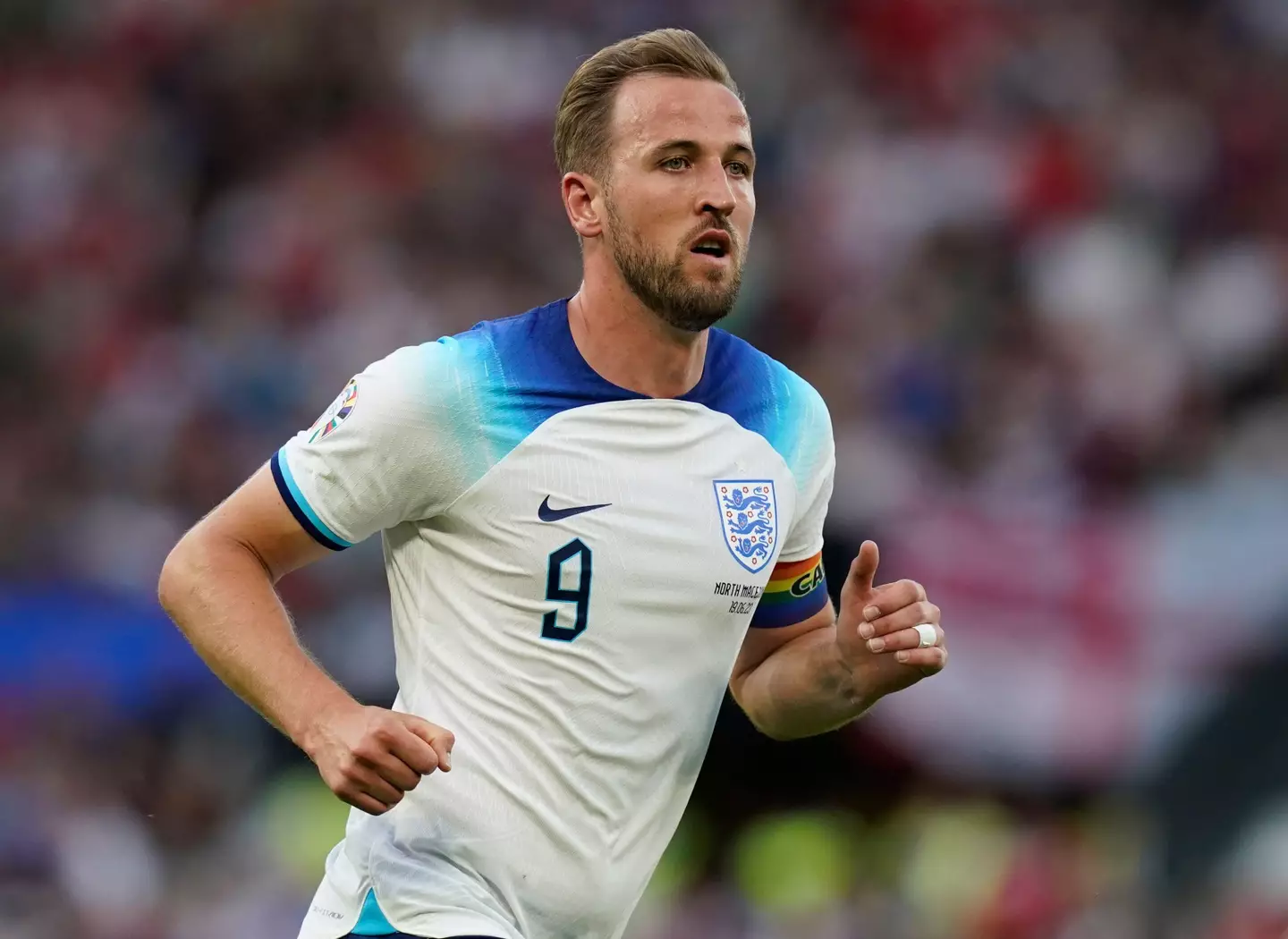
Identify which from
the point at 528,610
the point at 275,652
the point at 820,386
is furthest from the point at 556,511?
the point at 820,386

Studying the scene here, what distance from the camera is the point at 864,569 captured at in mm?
4273

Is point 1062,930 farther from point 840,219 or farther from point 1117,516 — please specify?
point 840,219

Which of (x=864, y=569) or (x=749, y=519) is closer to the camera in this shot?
(x=864, y=569)

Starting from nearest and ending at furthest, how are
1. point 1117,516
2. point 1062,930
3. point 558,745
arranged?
point 558,745 < point 1062,930 < point 1117,516

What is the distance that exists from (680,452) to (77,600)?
6955mm

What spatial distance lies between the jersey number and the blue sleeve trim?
17.7 inches

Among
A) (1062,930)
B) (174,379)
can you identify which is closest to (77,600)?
(174,379)

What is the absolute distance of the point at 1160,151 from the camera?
13.3m

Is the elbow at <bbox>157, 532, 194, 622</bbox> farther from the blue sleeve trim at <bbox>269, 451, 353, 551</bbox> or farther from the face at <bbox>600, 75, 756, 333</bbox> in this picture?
the face at <bbox>600, 75, 756, 333</bbox>

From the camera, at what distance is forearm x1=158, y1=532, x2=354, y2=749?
12.9 feet

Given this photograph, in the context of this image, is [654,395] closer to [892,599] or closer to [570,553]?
[570,553]

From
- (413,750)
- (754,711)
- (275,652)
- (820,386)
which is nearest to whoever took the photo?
(413,750)

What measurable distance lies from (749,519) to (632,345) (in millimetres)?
488

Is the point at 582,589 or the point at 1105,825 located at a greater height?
the point at 582,589
